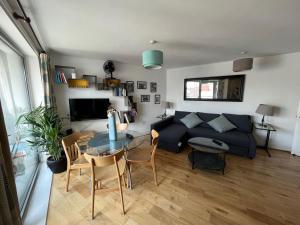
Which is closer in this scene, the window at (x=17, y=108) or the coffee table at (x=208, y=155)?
the window at (x=17, y=108)

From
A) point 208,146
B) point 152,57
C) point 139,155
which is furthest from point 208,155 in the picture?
point 152,57

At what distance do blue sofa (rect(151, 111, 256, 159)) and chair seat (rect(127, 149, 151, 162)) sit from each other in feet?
3.59

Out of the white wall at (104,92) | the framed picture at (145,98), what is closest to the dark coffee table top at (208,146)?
the white wall at (104,92)

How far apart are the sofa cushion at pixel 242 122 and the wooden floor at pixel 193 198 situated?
1.07 m

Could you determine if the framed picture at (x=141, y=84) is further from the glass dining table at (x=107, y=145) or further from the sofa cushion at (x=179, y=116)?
the glass dining table at (x=107, y=145)

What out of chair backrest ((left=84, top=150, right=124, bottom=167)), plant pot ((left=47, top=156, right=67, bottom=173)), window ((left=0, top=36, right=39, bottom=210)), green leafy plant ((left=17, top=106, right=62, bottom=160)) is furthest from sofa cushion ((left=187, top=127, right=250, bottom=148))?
window ((left=0, top=36, right=39, bottom=210))

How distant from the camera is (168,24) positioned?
1.86 meters

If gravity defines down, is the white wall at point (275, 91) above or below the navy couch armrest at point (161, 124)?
above

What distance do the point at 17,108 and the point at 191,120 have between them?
3869 millimetres

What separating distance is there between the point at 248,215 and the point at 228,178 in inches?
29.0

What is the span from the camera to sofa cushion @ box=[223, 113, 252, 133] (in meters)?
3.56

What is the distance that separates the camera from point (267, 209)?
1.77 metres

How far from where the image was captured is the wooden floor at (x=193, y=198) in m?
1.66

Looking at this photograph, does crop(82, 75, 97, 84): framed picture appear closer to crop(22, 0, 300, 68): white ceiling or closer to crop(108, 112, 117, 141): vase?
crop(22, 0, 300, 68): white ceiling
